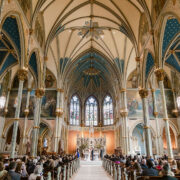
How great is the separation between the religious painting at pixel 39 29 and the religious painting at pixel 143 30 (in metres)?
8.78

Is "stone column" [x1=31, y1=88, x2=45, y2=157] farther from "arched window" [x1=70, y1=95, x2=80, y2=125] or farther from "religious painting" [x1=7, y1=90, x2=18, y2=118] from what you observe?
"arched window" [x1=70, y1=95, x2=80, y2=125]

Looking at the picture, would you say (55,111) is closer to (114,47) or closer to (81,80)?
(114,47)

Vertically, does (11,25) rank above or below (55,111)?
above

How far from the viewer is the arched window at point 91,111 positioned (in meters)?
36.6

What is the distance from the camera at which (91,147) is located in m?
26.5

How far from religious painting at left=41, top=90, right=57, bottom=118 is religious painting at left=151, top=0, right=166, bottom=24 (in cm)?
1594

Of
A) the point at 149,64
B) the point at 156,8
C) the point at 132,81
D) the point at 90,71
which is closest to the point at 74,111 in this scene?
the point at 90,71

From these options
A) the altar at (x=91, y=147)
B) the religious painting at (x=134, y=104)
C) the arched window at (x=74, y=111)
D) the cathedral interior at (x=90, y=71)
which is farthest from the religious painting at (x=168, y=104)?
the arched window at (x=74, y=111)

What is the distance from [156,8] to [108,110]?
2597 centimetres

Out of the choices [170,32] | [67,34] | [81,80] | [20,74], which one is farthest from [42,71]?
[81,80]

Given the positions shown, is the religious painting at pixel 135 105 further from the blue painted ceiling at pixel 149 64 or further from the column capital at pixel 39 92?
the column capital at pixel 39 92

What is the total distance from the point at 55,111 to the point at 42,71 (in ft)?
28.5

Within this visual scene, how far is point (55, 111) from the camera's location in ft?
77.6

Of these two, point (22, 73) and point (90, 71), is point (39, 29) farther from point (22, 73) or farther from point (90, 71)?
point (90, 71)
